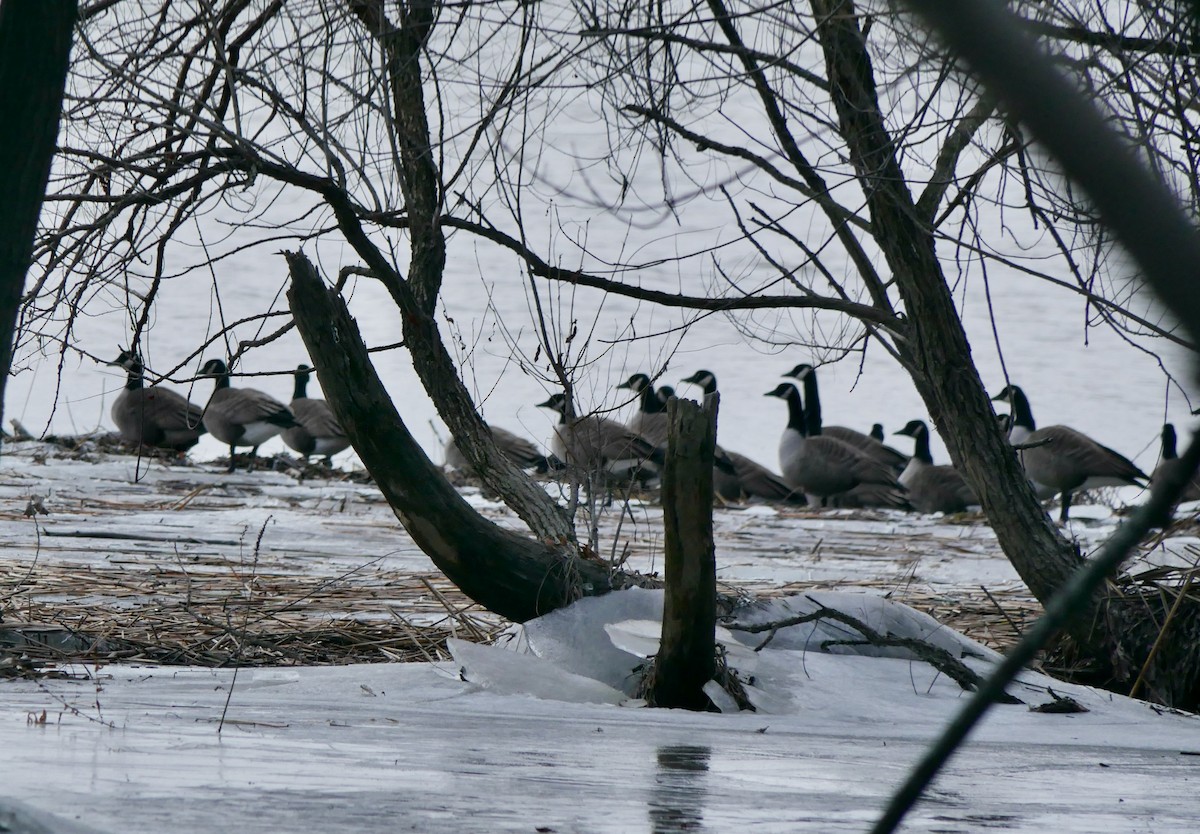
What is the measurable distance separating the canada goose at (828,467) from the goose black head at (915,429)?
5.02 ft

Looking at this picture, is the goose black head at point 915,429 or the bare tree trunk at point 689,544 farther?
the goose black head at point 915,429

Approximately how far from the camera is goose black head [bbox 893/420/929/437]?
17859 millimetres

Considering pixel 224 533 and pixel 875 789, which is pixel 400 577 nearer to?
pixel 224 533

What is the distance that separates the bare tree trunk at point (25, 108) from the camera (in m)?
1.54

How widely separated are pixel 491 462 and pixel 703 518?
1.68m

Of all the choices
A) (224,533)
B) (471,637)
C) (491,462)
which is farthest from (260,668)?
(224,533)

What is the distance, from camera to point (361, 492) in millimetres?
11508

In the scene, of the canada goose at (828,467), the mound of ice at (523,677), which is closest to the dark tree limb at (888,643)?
the mound of ice at (523,677)

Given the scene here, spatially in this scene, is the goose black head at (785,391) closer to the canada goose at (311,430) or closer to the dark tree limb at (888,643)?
the canada goose at (311,430)

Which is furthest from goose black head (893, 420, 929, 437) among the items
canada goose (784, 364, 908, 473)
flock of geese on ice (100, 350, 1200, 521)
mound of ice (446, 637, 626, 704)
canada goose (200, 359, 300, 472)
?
mound of ice (446, 637, 626, 704)

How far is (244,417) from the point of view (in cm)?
1521

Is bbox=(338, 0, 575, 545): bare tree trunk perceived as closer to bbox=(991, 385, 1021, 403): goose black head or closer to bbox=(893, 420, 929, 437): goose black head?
bbox=(991, 385, 1021, 403): goose black head

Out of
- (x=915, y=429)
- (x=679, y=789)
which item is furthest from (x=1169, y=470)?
(x=915, y=429)

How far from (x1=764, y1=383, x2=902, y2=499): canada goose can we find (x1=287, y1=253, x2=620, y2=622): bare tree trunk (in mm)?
12208
